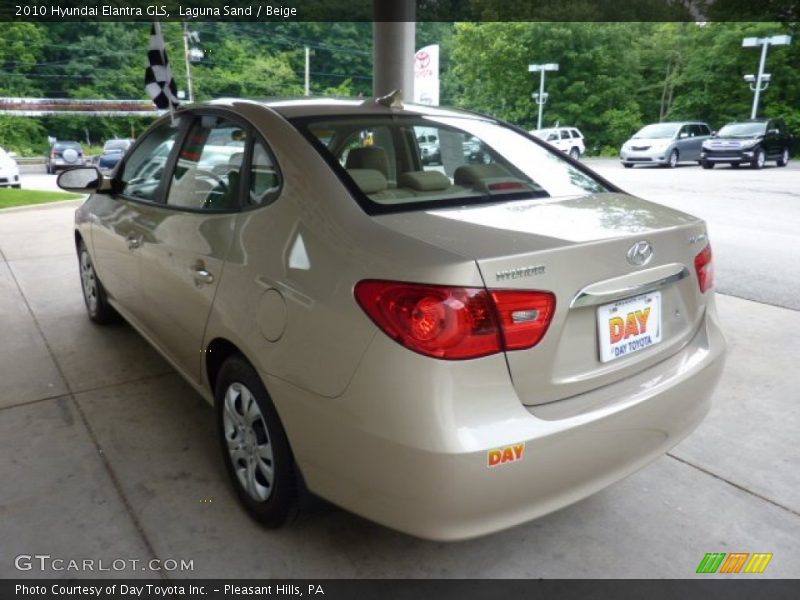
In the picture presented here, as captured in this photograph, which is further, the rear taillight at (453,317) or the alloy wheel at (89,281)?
the alloy wheel at (89,281)

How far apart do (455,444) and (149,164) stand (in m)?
2.58

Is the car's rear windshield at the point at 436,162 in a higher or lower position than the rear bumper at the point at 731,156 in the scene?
higher

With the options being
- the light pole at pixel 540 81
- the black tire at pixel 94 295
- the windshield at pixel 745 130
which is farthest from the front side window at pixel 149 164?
the light pole at pixel 540 81

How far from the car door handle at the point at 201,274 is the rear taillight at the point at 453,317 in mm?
946

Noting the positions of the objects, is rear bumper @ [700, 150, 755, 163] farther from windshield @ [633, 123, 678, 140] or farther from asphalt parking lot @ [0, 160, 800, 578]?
asphalt parking lot @ [0, 160, 800, 578]

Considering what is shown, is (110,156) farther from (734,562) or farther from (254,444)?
(734,562)

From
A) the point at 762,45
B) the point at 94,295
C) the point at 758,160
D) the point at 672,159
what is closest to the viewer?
the point at 94,295

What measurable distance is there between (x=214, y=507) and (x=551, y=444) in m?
1.43

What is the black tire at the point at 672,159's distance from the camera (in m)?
22.9

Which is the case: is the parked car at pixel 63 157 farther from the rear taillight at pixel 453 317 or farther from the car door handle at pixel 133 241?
the rear taillight at pixel 453 317

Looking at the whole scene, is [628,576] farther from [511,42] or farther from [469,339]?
[511,42]

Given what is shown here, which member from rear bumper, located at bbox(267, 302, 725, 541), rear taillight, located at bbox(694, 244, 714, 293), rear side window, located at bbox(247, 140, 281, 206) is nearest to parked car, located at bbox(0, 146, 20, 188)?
rear side window, located at bbox(247, 140, 281, 206)

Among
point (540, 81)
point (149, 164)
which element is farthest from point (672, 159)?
point (149, 164)

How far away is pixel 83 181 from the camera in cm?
384
